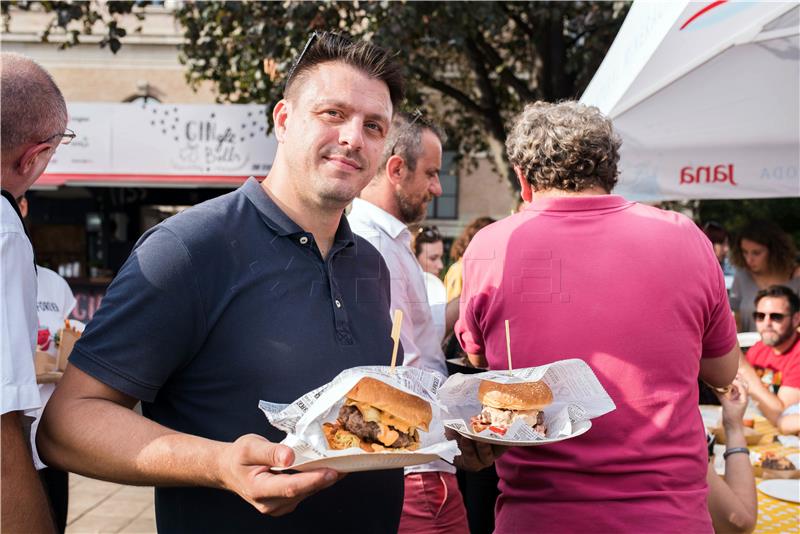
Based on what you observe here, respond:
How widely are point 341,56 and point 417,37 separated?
28.6 feet

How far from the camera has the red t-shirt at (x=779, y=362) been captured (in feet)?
14.1

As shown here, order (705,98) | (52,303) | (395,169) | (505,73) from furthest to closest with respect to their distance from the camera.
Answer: (505,73) < (705,98) < (52,303) < (395,169)

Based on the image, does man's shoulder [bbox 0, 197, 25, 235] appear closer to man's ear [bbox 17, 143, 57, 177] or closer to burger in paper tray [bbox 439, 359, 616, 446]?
man's ear [bbox 17, 143, 57, 177]

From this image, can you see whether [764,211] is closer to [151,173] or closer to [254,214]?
[151,173]

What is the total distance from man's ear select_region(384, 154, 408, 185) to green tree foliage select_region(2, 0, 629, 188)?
20.9 ft

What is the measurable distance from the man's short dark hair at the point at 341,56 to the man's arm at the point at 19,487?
1.06 metres

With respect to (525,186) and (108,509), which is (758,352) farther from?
(108,509)

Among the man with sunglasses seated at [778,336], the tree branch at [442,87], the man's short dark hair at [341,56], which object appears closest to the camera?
the man's short dark hair at [341,56]

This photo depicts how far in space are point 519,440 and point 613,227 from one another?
0.68 m

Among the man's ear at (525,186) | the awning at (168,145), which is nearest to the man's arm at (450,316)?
the man's ear at (525,186)

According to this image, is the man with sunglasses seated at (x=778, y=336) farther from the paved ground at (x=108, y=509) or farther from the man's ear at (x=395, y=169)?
the paved ground at (x=108, y=509)

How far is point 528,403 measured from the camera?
2.07 metres

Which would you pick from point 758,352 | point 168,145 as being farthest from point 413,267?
point 168,145

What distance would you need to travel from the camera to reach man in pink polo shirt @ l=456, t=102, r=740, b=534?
2021 millimetres
